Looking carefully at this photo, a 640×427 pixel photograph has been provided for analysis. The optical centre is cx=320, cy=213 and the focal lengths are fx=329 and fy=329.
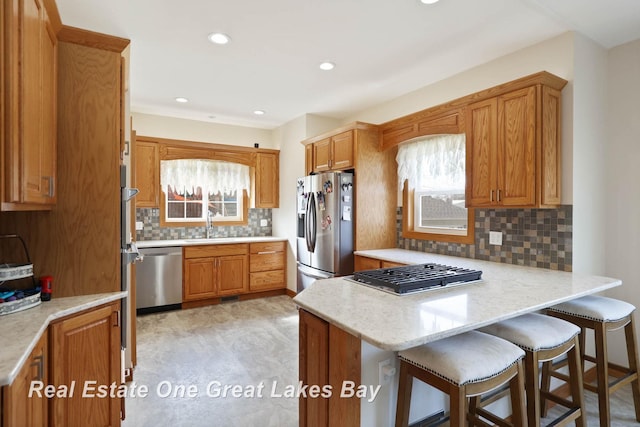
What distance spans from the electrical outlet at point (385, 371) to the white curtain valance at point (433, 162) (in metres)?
2.15

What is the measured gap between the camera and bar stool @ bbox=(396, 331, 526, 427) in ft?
4.15

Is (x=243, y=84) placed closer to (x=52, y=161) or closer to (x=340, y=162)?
(x=340, y=162)

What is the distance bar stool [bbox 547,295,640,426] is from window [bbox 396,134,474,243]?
113cm

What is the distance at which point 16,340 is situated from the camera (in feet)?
4.08

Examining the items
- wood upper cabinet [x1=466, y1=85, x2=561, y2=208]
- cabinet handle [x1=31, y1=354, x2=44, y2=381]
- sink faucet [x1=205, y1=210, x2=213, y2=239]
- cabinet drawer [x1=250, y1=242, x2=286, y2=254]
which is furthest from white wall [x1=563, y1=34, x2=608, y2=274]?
sink faucet [x1=205, y1=210, x2=213, y2=239]

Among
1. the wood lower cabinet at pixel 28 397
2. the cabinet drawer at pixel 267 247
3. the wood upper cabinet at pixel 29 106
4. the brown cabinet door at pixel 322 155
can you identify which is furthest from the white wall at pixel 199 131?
the wood lower cabinet at pixel 28 397

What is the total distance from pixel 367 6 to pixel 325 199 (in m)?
2.02

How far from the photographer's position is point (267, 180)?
17.3 ft

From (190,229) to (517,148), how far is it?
430cm

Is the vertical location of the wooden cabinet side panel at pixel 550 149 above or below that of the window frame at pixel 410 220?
above

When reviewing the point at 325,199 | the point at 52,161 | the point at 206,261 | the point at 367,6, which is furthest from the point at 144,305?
the point at 367,6

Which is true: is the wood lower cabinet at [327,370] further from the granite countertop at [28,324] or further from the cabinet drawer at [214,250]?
the cabinet drawer at [214,250]

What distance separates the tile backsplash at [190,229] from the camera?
4.64 meters

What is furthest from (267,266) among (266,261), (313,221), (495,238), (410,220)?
(495,238)
